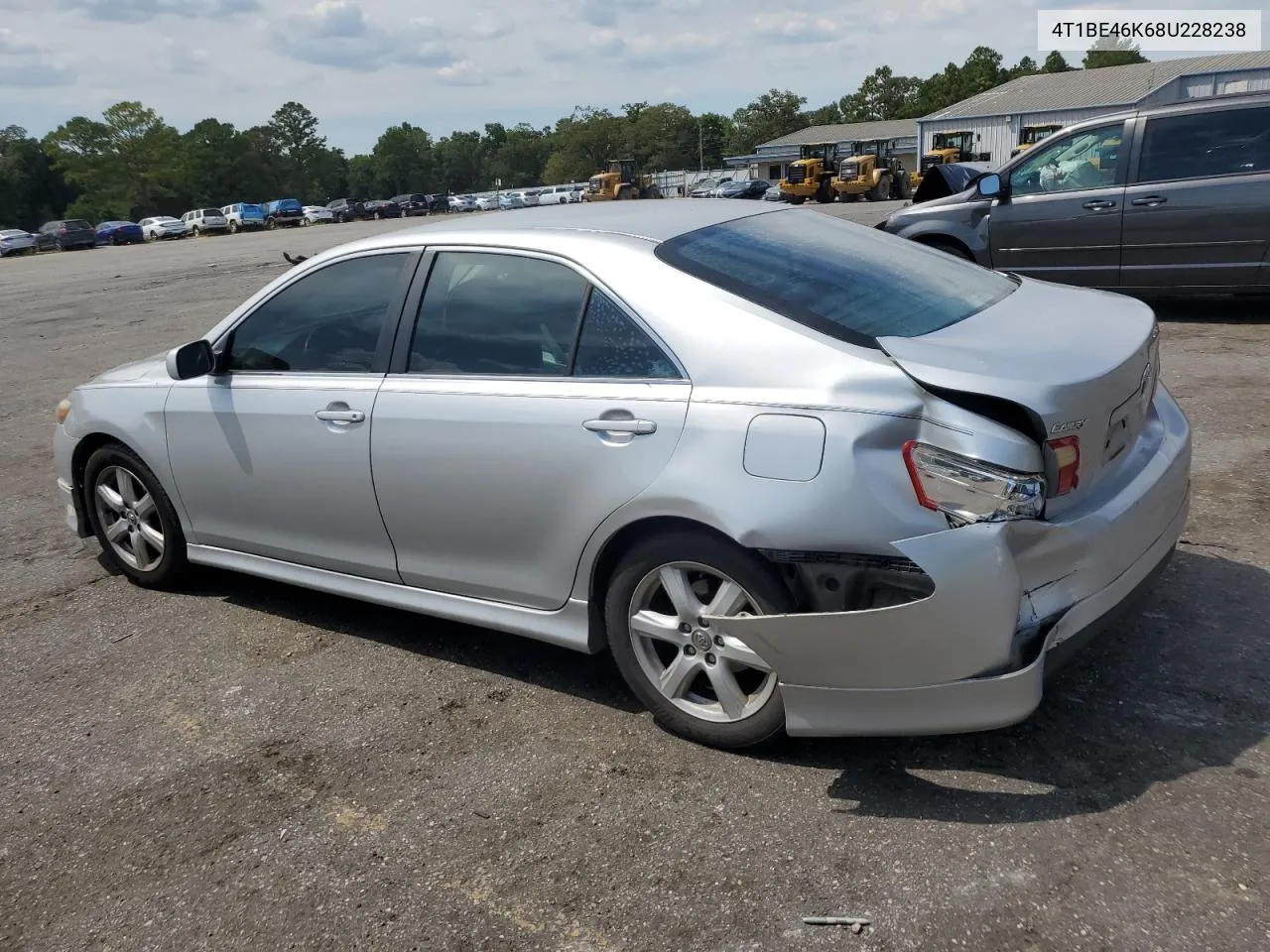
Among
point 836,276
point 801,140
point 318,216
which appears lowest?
point 318,216

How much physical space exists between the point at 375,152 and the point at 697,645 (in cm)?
14165

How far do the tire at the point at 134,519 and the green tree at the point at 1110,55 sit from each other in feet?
429

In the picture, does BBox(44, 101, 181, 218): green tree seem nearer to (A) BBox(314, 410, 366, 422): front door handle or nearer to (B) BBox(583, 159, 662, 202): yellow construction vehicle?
(B) BBox(583, 159, 662, 202): yellow construction vehicle

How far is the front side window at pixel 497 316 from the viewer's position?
3439 mm

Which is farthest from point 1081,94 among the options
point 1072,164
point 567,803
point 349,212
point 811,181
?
point 567,803

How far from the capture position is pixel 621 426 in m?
3.15

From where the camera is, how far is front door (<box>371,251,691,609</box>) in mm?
3184

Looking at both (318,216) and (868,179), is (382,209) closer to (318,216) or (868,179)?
(318,216)

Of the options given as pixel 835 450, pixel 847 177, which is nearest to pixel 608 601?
pixel 835 450

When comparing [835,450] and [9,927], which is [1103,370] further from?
[9,927]

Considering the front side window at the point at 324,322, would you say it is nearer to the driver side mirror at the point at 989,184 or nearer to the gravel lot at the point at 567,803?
the gravel lot at the point at 567,803

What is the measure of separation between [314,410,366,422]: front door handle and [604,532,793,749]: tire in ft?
3.82

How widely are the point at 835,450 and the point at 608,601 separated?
903 millimetres

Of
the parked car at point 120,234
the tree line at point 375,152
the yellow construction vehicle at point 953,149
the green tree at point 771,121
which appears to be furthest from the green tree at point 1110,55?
the parked car at point 120,234
